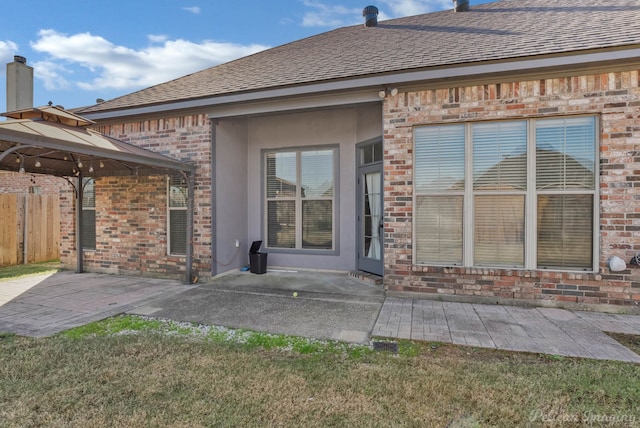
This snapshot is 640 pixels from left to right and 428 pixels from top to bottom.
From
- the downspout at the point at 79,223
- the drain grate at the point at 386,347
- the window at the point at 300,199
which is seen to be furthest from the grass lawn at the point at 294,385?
the downspout at the point at 79,223

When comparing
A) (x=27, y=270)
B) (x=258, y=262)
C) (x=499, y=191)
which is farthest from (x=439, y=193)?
(x=27, y=270)

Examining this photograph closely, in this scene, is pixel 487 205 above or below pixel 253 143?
below

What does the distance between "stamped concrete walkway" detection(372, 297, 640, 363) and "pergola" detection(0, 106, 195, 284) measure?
420 centimetres

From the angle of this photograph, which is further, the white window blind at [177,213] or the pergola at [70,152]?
the white window blind at [177,213]

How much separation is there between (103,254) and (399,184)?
21.5ft

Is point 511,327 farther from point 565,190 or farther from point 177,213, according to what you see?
point 177,213

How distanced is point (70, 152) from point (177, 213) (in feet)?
7.79

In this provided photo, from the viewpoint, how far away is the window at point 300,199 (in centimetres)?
696

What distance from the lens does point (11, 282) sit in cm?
614

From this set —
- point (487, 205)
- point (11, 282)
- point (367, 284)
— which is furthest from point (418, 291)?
point (11, 282)

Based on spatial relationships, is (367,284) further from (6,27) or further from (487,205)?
(6,27)

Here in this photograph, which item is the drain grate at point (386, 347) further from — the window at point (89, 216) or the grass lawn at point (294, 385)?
the window at point (89, 216)

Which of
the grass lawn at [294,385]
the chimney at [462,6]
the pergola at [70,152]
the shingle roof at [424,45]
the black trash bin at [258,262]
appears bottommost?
the grass lawn at [294,385]

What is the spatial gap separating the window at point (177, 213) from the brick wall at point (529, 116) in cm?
405
